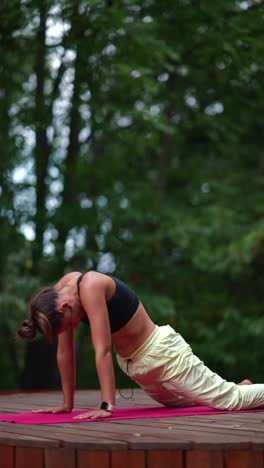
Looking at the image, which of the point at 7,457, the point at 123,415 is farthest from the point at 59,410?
the point at 7,457

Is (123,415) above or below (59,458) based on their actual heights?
below

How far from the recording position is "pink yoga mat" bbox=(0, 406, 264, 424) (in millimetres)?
4234

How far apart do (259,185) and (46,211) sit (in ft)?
12.5

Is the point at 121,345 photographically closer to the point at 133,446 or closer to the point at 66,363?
the point at 66,363

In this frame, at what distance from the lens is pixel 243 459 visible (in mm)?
3236

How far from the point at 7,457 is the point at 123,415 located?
1.07 m

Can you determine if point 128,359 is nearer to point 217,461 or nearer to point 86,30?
point 217,461

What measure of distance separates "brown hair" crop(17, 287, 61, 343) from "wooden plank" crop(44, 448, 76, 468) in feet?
3.27

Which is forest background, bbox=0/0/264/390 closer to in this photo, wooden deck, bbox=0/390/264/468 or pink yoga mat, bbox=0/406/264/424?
pink yoga mat, bbox=0/406/264/424

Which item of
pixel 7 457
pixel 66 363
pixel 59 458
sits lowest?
pixel 66 363

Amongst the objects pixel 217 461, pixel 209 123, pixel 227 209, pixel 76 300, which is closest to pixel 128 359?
pixel 76 300

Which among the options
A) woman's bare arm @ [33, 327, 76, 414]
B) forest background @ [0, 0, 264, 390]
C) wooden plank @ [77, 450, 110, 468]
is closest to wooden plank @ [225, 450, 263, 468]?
wooden plank @ [77, 450, 110, 468]

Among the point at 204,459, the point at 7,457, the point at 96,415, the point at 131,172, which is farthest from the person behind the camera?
the point at 131,172

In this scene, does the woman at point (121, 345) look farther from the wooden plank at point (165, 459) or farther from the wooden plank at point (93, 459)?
the wooden plank at point (165, 459)
